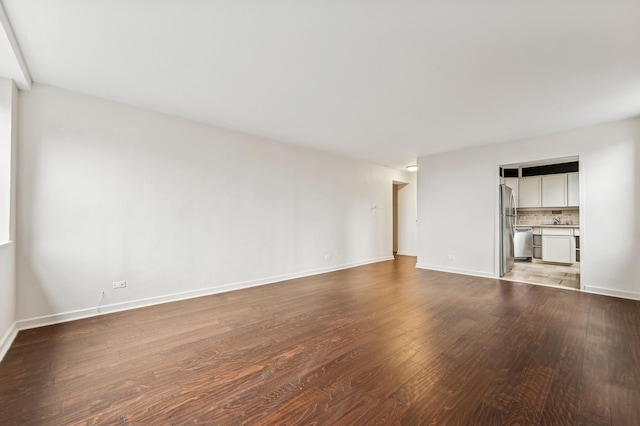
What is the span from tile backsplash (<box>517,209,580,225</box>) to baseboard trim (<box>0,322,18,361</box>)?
10.2m

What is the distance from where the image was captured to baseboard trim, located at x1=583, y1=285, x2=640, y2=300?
393cm

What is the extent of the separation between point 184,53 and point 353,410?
3.09 metres

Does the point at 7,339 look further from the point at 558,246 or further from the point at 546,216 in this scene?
the point at 546,216

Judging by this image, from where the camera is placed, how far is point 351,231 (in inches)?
261

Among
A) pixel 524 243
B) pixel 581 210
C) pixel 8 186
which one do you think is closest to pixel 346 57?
pixel 8 186

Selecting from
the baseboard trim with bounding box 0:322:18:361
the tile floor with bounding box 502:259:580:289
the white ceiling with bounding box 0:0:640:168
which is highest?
the white ceiling with bounding box 0:0:640:168

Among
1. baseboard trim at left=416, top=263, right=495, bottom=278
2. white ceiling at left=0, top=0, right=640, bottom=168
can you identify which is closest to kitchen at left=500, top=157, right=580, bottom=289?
baseboard trim at left=416, top=263, right=495, bottom=278

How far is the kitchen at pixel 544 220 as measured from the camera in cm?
616

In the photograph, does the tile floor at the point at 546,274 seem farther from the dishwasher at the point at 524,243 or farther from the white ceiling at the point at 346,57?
the white ceiling at the point at 346,57

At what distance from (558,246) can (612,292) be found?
3110 mm

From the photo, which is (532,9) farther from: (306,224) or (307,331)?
(306,224)

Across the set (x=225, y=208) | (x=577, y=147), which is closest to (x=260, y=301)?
(x=225, y=208)

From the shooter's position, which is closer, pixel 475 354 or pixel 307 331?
pixel 475 354

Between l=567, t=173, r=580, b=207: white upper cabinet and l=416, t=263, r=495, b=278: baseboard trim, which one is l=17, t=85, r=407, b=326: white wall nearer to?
l=416, t=263, r=495, b=278: baseboard trim
